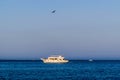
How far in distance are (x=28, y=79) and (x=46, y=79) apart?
3.48 metres

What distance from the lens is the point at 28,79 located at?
86438mm

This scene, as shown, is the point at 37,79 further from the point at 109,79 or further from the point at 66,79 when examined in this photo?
the point at 109,79

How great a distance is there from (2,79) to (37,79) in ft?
21.4

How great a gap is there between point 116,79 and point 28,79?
54.1 feet

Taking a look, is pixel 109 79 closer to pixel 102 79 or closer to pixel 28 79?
pixel 102 79

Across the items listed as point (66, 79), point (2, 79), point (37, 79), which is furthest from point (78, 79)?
point (2, 79)

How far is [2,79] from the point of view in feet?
280

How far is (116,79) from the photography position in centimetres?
8631

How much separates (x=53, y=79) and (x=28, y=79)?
4.83 metres

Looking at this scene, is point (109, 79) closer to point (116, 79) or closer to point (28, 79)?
point (116, 79)

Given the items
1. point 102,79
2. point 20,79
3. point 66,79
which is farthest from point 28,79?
point 102,79

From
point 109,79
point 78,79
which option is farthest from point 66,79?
point 109,79

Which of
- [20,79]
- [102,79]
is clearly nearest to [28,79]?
[20,79]

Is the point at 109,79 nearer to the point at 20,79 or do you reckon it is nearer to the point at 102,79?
the point at 102,79
